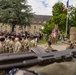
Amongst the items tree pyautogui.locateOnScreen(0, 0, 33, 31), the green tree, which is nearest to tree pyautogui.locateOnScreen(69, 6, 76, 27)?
the green tree

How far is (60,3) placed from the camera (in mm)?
64250

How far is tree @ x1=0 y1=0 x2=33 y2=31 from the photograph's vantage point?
62312mm

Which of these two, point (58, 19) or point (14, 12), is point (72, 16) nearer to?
point (58, 19)

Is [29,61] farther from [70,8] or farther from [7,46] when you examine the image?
[70,8]

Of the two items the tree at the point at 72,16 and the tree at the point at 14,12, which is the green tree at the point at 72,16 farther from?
the tree at the point at 14,12

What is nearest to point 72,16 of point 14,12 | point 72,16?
point 72,16

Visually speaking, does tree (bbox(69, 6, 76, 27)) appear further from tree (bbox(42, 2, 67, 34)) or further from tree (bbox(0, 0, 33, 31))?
tree (bbox(0, 0, 33, 31))

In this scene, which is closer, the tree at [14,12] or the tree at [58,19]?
the tree at [58,19]

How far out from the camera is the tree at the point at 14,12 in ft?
204

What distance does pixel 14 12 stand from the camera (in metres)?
62.6

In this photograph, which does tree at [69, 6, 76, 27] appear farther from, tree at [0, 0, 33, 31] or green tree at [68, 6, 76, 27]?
tree at [0, 0, 33, 31]

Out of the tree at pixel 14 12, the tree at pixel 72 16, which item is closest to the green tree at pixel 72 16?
the tree at pixel 72 16

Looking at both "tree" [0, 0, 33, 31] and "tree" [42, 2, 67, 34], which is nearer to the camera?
"tree" [42, 2, 67, 34]

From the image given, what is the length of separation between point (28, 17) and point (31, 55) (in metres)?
63.5
